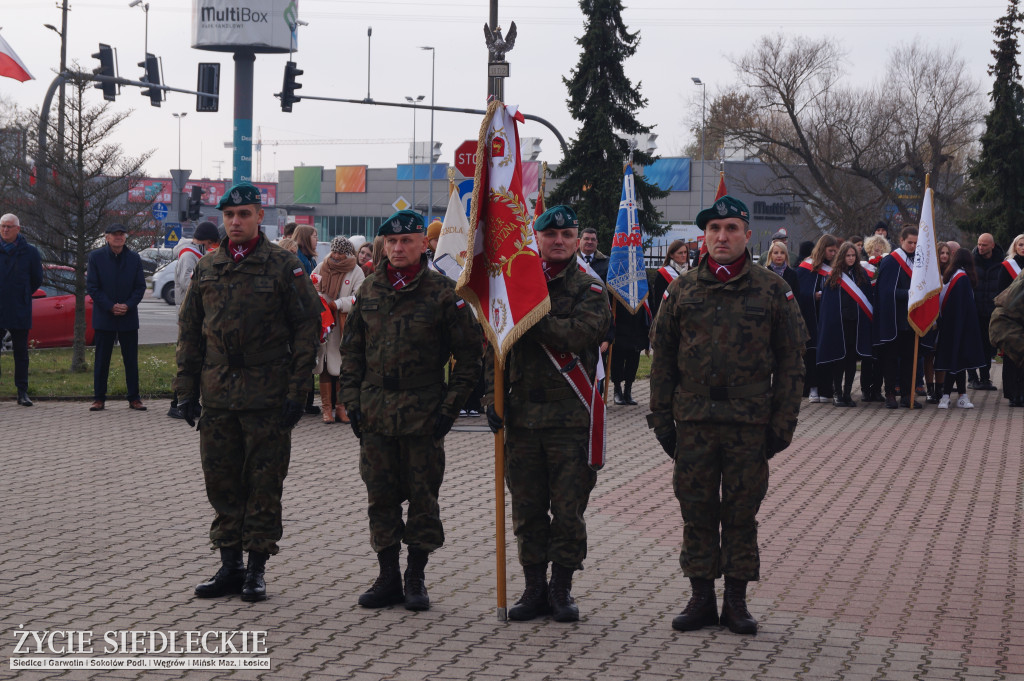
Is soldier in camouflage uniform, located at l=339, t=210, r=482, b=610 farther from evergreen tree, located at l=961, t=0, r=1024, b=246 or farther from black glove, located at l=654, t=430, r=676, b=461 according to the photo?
evergreen tree, located at l=961, t=0, r=1024, b=246

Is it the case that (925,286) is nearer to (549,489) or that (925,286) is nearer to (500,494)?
(549,489)

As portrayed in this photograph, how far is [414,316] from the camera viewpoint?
21.1ft

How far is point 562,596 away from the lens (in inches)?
249

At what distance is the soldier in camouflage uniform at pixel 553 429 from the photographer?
20.5 ft

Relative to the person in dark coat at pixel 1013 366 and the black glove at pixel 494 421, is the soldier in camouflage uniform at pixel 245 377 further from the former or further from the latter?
the person in dark coat at pixel 1013 366

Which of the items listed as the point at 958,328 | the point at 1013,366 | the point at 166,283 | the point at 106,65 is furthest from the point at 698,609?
the point at 166,283

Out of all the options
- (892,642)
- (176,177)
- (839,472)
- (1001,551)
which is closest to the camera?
(892,642)

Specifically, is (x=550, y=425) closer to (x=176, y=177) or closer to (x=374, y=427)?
(x=374, y=427)

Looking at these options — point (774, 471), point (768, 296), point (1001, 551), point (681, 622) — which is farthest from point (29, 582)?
point (774, 471)

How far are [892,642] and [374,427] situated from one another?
9.10 ft

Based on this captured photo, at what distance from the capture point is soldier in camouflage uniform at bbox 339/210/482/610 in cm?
640

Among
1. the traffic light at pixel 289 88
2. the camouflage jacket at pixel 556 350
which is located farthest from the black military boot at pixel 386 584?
the traffic light at pixel 289 88

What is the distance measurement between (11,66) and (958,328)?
614 inches

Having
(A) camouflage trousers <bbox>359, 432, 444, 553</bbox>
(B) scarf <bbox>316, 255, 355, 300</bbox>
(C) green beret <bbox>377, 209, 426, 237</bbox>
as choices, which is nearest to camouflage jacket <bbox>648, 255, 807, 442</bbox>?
(A) camouflage trousers <bbox>359, 432, 444, 553</bbox>
